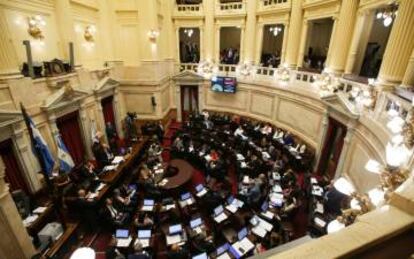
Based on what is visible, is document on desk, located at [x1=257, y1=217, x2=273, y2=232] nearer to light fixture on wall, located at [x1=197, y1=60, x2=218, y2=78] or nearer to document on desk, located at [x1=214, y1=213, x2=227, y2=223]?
document on desk, located at [x1=214, y1=213, x2=227, y2=223]

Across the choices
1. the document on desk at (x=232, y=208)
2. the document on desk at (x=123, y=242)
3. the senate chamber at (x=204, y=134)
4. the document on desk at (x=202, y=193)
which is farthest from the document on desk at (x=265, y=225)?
the document on desk at (x=123, y=242)

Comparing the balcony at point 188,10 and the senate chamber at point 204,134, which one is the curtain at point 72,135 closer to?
the senate chamber at point 204,134

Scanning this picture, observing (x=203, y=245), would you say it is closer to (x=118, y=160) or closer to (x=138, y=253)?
(x=138, y=253)

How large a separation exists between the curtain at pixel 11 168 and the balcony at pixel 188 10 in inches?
454

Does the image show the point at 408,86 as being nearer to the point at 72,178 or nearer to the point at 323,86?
the point at 323,86

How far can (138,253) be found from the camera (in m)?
5.45

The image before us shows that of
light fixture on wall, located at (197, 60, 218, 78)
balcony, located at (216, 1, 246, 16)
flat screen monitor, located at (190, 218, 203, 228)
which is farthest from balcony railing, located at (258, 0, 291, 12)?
flat screen monitor, located at (190, 218, 203, 228)

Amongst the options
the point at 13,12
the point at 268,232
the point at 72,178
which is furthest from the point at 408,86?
the point at 13,12

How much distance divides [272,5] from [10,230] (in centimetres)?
1375

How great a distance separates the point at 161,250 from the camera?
6312 mm

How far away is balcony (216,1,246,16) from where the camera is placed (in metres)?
13.2

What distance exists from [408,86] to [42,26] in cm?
1164

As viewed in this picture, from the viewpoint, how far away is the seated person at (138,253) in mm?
5196

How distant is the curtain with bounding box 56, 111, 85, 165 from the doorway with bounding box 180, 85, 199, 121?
7.28 m
